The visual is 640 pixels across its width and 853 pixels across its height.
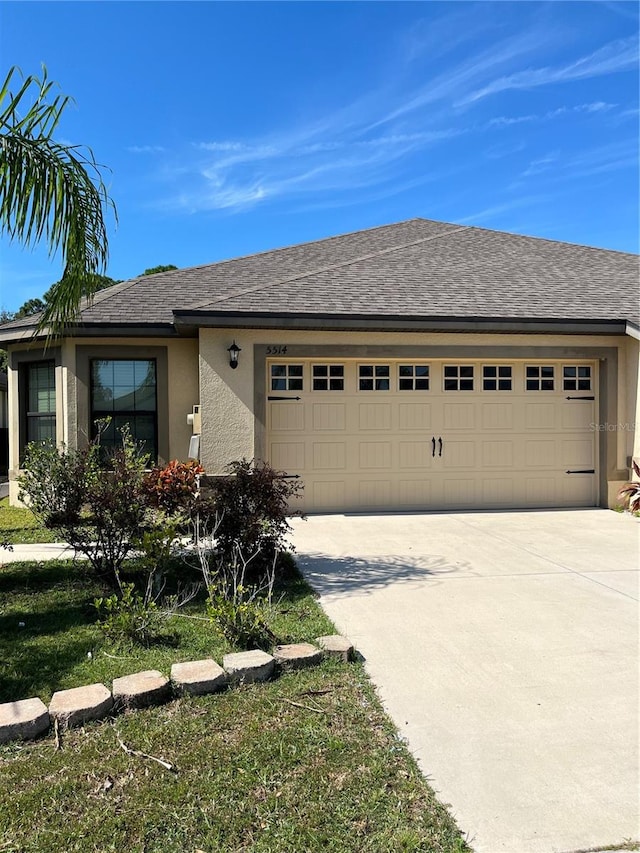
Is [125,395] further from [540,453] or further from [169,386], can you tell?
[540,453]

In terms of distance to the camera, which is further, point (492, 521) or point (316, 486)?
point (316, 486)

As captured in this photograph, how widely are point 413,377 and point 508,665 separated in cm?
641

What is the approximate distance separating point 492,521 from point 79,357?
23.4ft

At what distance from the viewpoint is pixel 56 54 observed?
6.85 m

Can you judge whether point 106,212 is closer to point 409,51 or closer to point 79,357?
point 79,357

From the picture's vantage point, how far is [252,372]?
9086 millimetres

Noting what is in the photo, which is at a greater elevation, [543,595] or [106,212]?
[106,212]

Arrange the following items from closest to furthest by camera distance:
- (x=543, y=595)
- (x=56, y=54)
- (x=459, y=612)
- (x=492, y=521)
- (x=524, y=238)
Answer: (x=459, y=612)
(x=543, y=595)
(x=56, y=54)
(x=492, y=521)
(x=524, y=238)

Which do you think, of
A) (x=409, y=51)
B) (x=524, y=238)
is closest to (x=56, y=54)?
(x=409, y=51)

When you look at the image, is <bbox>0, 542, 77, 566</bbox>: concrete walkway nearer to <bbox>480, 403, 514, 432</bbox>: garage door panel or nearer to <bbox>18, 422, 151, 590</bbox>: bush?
<bbox>18, 422, 151, 590</bbox>: bush

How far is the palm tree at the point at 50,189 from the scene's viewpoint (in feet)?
16.4

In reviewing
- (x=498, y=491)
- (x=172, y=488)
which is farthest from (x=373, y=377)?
(x=172, y=488)

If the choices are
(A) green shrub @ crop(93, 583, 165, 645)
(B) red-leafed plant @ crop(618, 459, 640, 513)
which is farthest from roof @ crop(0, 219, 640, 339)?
(A) green shrub @ crop(93, 583, 165, 645)

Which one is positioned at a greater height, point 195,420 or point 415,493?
point 195,420
